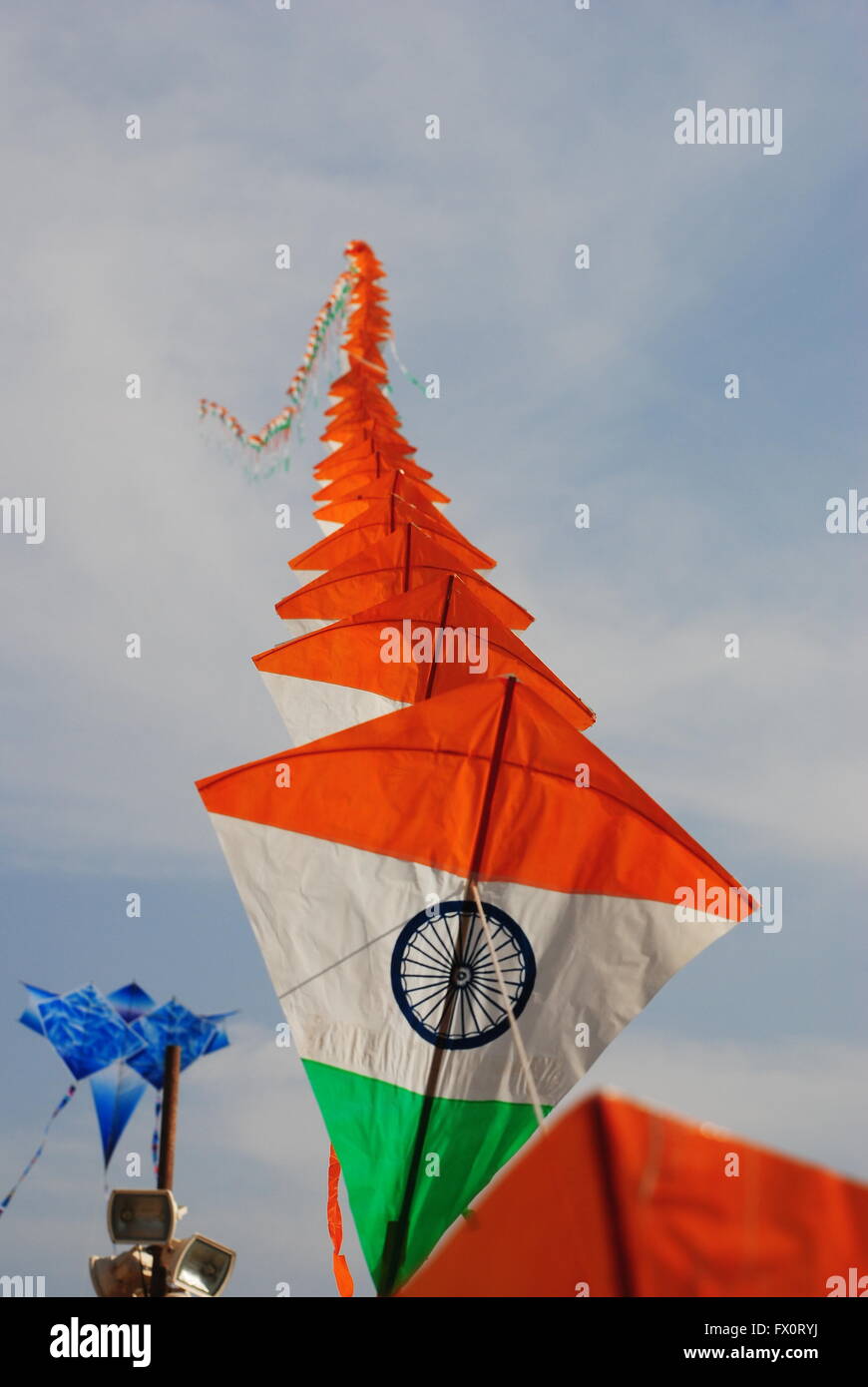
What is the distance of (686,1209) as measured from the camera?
3205 millimetres

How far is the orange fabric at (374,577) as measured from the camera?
16250 mm

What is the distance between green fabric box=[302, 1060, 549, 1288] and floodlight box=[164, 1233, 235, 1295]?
2229mm

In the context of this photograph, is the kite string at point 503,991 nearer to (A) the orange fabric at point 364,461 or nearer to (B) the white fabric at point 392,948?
(B) the white fabric at point 392,948

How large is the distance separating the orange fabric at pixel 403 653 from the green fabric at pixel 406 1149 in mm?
5559

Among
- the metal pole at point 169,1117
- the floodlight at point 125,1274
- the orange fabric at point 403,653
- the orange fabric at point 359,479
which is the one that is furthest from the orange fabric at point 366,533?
the floodlight at point 125,1274

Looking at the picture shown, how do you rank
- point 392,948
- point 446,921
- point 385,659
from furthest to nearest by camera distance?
point 385,659 < point 446,921 < point 392,948

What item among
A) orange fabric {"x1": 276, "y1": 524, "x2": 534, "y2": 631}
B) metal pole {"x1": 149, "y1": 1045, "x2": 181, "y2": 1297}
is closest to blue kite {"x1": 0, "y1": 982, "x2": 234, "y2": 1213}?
metal pole {"x1": 149, "y1": 1045, "x2": 181, "y2": 1297}

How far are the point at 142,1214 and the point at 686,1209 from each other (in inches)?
312

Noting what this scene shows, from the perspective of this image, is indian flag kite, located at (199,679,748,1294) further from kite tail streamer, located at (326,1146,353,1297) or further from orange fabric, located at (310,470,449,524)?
orange fabric, located at (310,470,449,524)

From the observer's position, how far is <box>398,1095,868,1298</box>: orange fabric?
125 inches

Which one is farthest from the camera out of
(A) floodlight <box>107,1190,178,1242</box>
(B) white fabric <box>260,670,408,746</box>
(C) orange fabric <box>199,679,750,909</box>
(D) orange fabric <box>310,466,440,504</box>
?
(D) orange fabric <box>310,466,440,504</box>

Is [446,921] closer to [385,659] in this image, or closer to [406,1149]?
[406,1149]

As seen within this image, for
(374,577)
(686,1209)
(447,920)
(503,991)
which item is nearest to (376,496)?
(374,577)
